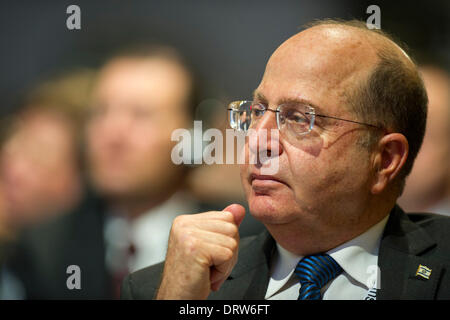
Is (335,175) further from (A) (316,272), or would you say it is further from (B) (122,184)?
(B) (122,184)

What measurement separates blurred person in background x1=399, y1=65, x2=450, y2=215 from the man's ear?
3.00 ft

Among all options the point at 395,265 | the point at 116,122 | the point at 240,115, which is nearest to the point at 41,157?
the point at 116,122

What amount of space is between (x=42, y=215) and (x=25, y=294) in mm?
488

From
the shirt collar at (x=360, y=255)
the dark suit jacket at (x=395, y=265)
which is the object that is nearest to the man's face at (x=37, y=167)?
the dark suit jacket at (x=395, y=265)

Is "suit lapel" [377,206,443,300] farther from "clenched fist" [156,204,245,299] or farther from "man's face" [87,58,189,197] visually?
"man's face" [87,58,189,197]

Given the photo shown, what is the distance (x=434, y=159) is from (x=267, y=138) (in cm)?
139

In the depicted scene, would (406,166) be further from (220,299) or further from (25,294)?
(25,294)

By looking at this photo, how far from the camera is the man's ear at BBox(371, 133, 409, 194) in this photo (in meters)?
2.05

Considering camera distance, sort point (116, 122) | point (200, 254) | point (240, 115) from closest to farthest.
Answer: point (200, 254)
point (240, 115)
point (116, 122)

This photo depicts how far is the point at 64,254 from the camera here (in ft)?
10.8

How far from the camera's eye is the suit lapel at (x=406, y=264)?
6.29 ft

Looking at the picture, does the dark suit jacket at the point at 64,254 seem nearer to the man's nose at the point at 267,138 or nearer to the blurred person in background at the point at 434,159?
the man's nose at the point at 267,138

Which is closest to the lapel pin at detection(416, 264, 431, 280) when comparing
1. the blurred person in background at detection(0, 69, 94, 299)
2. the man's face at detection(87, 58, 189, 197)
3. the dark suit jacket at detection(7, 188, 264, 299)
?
the man's face at detection(87, 58, 189, 197)

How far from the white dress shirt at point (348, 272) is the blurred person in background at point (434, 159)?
97 centimetres
